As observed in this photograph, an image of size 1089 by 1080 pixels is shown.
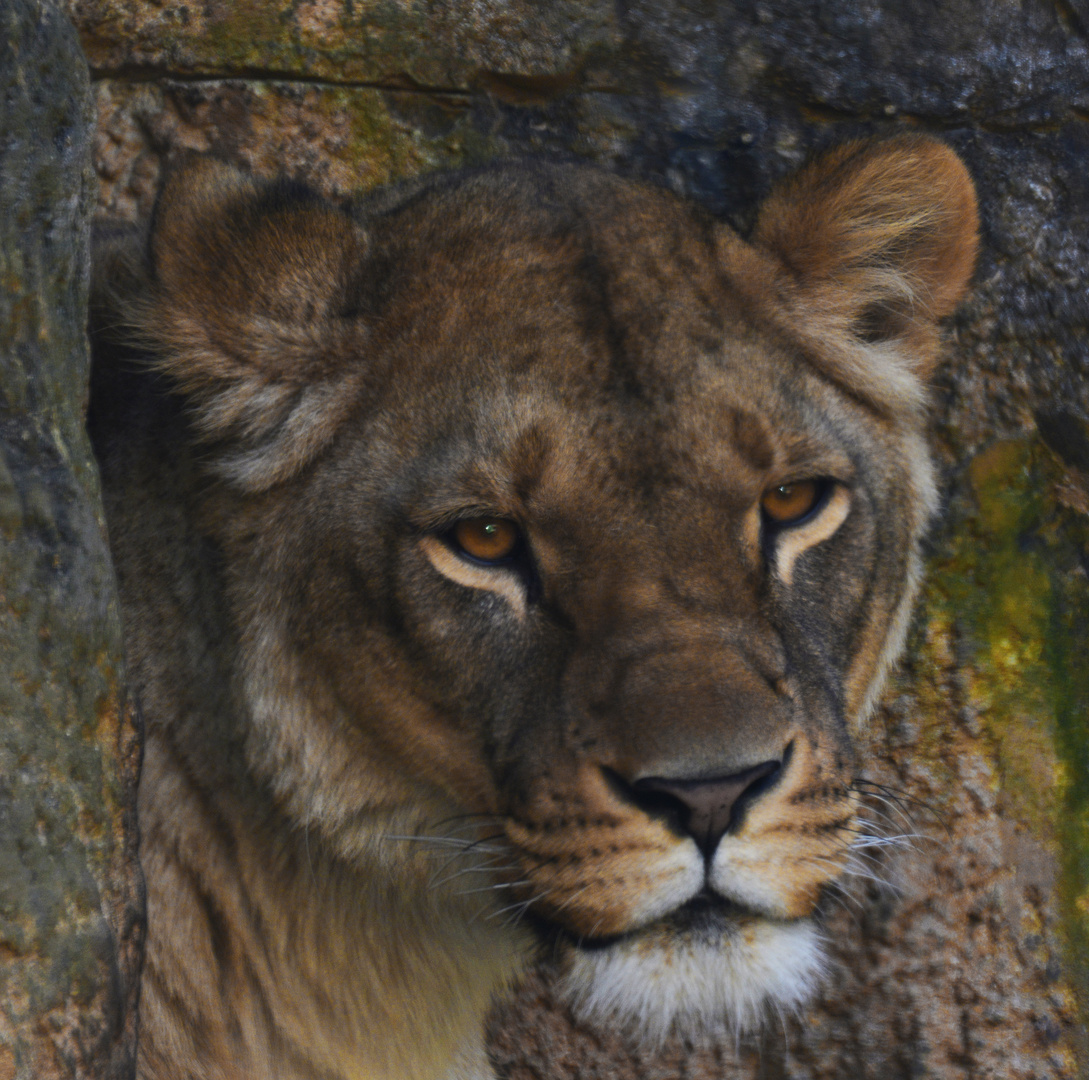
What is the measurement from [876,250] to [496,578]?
1.12 meters

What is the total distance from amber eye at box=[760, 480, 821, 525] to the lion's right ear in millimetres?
774

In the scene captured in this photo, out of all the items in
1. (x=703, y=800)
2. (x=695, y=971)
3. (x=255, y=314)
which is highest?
(x=255, y=314)

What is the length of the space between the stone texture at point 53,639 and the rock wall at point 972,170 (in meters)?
1.63

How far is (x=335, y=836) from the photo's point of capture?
238 centimetres

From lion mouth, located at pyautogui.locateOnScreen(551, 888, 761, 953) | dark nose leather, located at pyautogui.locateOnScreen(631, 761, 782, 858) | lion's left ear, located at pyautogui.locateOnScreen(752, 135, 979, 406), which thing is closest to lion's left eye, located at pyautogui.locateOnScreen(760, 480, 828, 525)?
lion's left ear, located at pyautogui.locateOnScreen(752, 135, 979, 406)

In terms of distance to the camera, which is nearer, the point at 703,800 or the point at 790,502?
the point at 703,800

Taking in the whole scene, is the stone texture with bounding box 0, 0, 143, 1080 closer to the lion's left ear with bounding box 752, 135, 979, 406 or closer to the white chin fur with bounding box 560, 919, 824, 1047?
the white chin fur with bounding box 560, 919, 824, 1047

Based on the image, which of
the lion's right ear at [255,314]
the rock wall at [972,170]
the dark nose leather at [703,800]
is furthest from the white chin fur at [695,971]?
the rock wall at [972,170]

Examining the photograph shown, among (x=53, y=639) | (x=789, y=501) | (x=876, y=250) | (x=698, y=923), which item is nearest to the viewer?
(x=53, y=639)

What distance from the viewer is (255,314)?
224 centimetres

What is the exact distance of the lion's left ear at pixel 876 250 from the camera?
99.9 inches

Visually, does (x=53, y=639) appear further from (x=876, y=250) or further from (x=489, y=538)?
(x=876, y=250)

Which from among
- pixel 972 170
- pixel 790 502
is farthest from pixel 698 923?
pixel 972 170

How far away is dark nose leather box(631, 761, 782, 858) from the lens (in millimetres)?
1819
